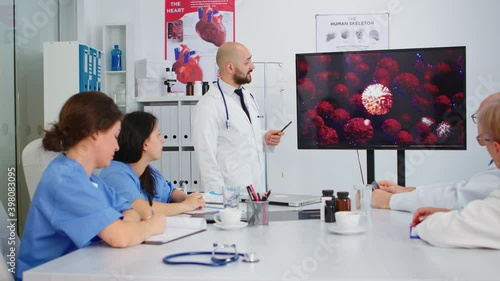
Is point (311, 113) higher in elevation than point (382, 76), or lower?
lower

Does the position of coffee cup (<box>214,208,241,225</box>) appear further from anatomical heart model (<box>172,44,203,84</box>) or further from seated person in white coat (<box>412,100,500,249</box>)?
anatomical heart model (<box>172,44,203,84</box>)

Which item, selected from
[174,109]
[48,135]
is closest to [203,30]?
[174,109]

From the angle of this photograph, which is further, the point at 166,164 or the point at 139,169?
the point at 166,164

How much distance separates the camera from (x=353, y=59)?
9.94 feet

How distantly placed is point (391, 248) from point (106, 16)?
4.26 meters

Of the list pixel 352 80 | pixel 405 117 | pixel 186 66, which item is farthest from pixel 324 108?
pixel 186 66

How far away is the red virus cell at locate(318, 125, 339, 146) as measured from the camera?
3.02m

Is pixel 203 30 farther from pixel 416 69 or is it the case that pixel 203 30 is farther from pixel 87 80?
pixel 416 69

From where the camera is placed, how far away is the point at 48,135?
166 cm

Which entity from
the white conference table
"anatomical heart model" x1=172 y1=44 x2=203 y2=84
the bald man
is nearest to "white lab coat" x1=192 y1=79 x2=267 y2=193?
the bald man

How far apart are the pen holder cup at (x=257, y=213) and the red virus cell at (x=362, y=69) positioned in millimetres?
1365

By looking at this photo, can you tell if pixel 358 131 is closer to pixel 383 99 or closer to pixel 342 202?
pixel 383 99

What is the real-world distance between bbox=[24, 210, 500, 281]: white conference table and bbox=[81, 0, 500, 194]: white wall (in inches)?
126

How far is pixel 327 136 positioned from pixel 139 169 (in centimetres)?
120
